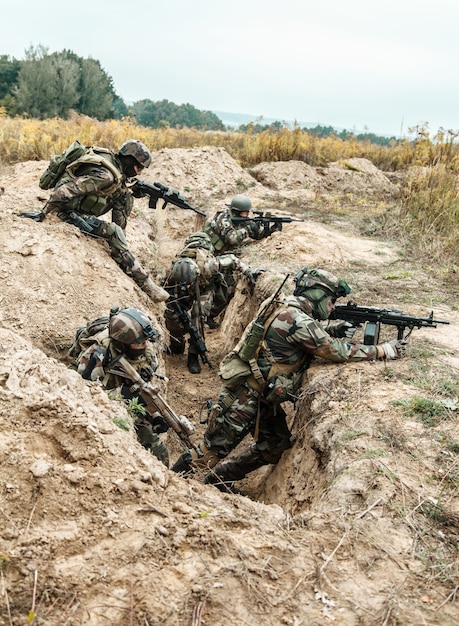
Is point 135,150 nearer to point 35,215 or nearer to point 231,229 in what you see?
point 35,215

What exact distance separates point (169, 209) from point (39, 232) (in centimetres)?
533

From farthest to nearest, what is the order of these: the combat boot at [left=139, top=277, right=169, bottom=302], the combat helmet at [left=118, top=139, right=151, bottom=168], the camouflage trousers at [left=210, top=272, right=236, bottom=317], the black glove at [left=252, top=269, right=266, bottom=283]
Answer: the camouflage trousers at [left=210, top=272, right=236, bottom=317]
the black glove at [left=252, top=269, right=266, bottom=283]
the combat boot at [left=139, top=277, right=169, bottom=302]
the combat helmet at [left=118, top=139, right=151, bottom=168]

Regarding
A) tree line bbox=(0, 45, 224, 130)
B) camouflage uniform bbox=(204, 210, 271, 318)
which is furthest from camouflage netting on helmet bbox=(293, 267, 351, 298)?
tree line bbox=(0, 45, 224, 130)

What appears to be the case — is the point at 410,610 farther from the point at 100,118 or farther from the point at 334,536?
the point at 100,118

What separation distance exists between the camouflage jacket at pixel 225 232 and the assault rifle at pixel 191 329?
158 cm

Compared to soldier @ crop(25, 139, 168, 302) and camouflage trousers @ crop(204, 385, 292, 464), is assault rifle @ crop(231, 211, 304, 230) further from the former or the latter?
camouflage trousers @ crop(204, 385, 292, 464)

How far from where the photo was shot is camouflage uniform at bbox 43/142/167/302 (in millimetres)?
6492

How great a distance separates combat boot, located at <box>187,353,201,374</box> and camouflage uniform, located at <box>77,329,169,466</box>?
302 centimetres

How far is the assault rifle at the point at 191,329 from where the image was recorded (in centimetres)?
748

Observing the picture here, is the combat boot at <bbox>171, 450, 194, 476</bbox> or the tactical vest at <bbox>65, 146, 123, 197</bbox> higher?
the tactical vest at <bbox>65, 146, 123, 197</bbox>

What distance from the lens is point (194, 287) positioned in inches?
292

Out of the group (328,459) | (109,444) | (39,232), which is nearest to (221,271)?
(39,232)

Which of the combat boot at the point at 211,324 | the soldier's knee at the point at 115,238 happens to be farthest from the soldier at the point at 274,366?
the combat boot at the point at 211,324

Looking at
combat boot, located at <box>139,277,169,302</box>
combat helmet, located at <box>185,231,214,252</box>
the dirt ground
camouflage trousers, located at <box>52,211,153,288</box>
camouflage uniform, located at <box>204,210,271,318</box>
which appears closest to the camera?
the dirt ground
